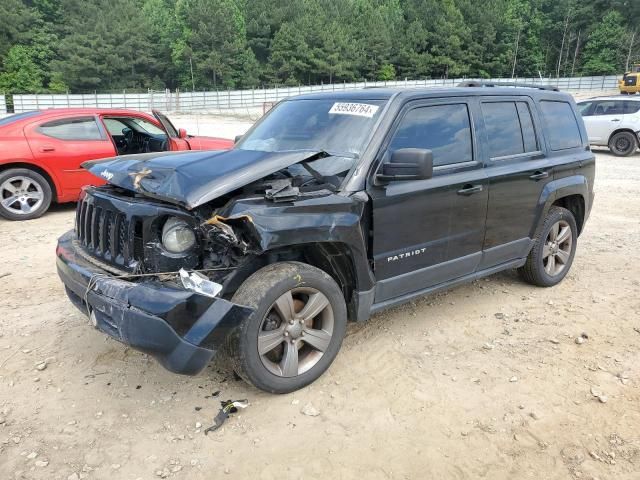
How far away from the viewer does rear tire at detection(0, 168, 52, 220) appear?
25.2 ft

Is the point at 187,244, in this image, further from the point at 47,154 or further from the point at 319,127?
the point at 47,154

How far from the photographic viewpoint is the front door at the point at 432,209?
3.66 meters

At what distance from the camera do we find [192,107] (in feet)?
166

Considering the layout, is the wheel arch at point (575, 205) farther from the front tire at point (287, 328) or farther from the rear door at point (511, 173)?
the front tire at point (287, 328)

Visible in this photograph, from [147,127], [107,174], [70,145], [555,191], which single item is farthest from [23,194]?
[555,191]

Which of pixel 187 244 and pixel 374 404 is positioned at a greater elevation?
pixel 187 244

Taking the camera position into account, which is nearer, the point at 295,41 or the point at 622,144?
the point at 622,144

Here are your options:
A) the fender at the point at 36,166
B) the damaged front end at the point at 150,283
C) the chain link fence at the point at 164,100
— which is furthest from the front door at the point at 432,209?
the chain link fence at the point at 164,100

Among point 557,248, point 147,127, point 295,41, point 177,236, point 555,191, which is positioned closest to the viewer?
point 177,236

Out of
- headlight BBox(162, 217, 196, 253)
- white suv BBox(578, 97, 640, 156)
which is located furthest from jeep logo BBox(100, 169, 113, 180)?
white suv BBox(578, 97, 640, 156)

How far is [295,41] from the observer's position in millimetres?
71750

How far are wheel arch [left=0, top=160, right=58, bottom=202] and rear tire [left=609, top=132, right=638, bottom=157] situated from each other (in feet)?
48.5

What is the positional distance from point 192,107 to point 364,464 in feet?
168

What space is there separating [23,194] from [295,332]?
6226mm
